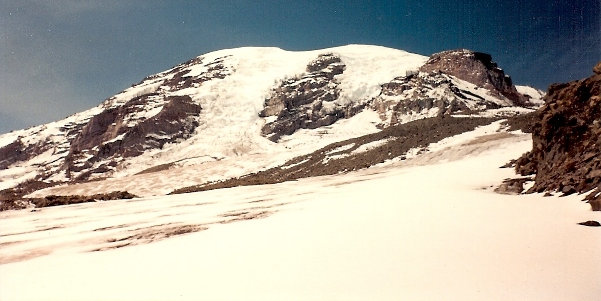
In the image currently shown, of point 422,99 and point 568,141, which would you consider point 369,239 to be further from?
point 422,99

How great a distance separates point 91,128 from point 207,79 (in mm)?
38806

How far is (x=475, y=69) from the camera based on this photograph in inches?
4338

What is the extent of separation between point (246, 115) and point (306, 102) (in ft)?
54.9

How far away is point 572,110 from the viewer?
46.4ft

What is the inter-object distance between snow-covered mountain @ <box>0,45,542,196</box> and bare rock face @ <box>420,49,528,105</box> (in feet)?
1.20

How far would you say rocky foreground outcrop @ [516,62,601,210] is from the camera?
34.4ft

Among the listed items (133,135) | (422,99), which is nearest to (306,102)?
(422,99)

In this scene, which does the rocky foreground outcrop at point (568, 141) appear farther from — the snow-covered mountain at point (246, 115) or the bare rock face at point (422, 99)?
the bare rock face at point (422, 99)

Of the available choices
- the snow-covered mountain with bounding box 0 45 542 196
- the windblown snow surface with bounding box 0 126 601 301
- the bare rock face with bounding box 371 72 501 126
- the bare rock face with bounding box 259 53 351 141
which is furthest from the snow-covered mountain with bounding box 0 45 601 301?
the bare rock face with bounding box 259 53 351 141

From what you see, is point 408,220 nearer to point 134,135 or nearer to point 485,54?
point 134,135

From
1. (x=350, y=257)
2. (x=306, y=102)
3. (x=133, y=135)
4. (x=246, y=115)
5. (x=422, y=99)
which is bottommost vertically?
(x=350, y=257)

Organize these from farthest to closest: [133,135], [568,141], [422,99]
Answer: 1. [133,135]
2. [422,99]
3. [568,141]

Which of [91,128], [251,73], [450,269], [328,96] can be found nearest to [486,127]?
[450,269]

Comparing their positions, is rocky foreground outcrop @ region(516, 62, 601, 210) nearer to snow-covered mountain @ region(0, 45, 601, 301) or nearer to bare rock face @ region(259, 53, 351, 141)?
snow-covered mountain @ region(0, 45, 601, 301)
